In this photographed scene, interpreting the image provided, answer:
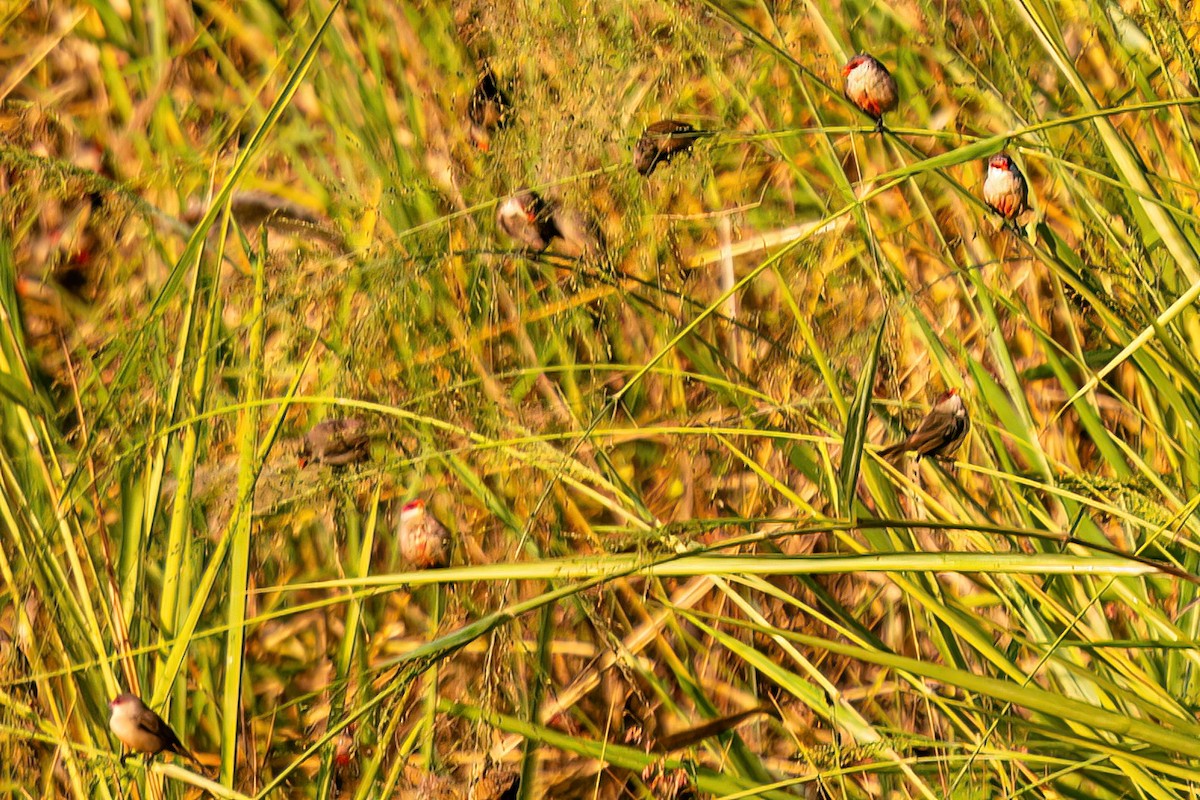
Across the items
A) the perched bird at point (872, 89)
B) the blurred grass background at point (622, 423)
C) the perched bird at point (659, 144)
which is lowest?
the blurred grass background at point (622, 423)

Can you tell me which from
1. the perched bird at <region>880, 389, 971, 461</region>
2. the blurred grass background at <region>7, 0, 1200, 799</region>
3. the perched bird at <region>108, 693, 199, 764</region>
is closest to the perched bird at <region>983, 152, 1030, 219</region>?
the blurred grass background at <region>7, 0, 1200, 799</region>

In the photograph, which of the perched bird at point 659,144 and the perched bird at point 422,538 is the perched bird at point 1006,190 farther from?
the perched bird at point 422,538

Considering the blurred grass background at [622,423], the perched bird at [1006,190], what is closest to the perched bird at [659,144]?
the blurred grass background at [622,423]

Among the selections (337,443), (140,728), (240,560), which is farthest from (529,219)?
(140,728)

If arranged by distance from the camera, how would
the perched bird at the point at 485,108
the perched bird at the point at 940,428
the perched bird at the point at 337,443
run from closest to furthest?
1. the perched bird at the point at 940,428
2. the perched bird at the point at 337,443
3. the perched bird at the point at 485,108

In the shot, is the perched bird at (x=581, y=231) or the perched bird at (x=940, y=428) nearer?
the perched bird at (x=940, y=428)

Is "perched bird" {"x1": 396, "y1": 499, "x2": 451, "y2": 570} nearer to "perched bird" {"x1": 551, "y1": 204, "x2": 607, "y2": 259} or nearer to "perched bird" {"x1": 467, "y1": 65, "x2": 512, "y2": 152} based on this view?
"perched bird" {"x1": 551, "y1": 204, "x2": 607, "y2": 259}

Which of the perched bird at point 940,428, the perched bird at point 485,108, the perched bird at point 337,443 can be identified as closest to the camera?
the perched bird at point 940,428
